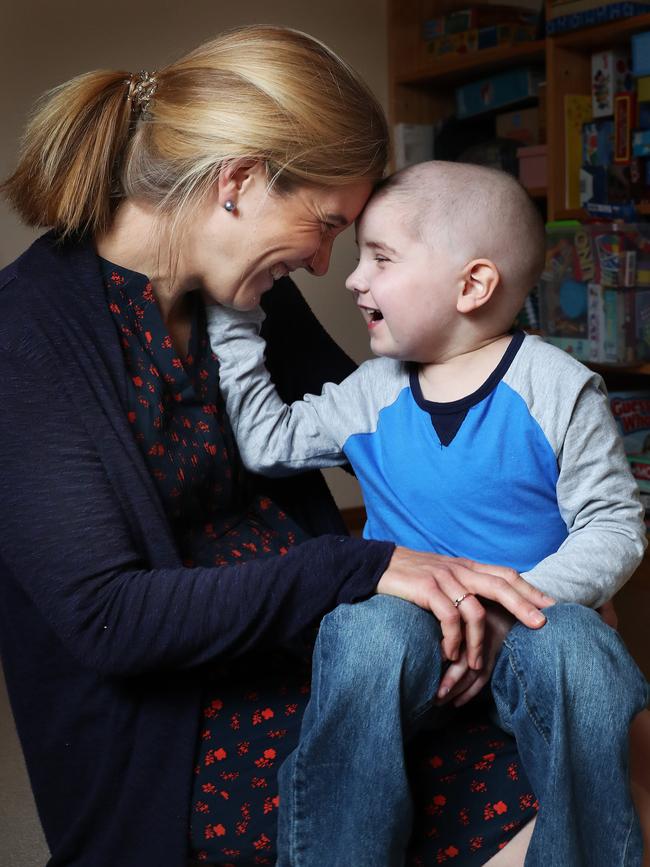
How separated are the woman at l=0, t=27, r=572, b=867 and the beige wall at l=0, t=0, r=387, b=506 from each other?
1657 millimetres

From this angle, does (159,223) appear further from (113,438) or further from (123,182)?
(113,438)

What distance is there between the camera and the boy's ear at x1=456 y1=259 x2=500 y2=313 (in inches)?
51.9

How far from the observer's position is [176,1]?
3188 mm

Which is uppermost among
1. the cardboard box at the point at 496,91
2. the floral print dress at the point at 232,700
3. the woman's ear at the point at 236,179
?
the woman's ear at the point at 236,179

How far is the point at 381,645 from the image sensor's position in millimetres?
1025

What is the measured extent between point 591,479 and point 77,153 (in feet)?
2.35

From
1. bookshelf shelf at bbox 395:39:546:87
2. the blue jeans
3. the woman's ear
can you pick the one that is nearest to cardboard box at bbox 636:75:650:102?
bookshelf shelf at bbox 395:39:546:87

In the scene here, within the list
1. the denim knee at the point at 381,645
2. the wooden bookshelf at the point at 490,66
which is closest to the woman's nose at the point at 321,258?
the denim knee at the point at 381,645

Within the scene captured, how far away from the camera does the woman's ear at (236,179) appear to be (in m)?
1.25

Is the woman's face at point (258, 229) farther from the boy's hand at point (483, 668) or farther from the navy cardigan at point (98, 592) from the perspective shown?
the boy's hand at point (483, 668)

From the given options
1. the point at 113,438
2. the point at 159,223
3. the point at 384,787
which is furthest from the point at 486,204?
the point at 384,787

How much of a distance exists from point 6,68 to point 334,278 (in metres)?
1.22

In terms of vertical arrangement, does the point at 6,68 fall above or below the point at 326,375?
above

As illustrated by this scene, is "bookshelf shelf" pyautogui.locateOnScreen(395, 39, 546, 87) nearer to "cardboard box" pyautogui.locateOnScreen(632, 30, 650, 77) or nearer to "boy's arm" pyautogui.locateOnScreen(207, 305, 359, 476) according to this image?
"cardboard box" pyautogui.locateOnScreen(632, 30, 650, 77)
